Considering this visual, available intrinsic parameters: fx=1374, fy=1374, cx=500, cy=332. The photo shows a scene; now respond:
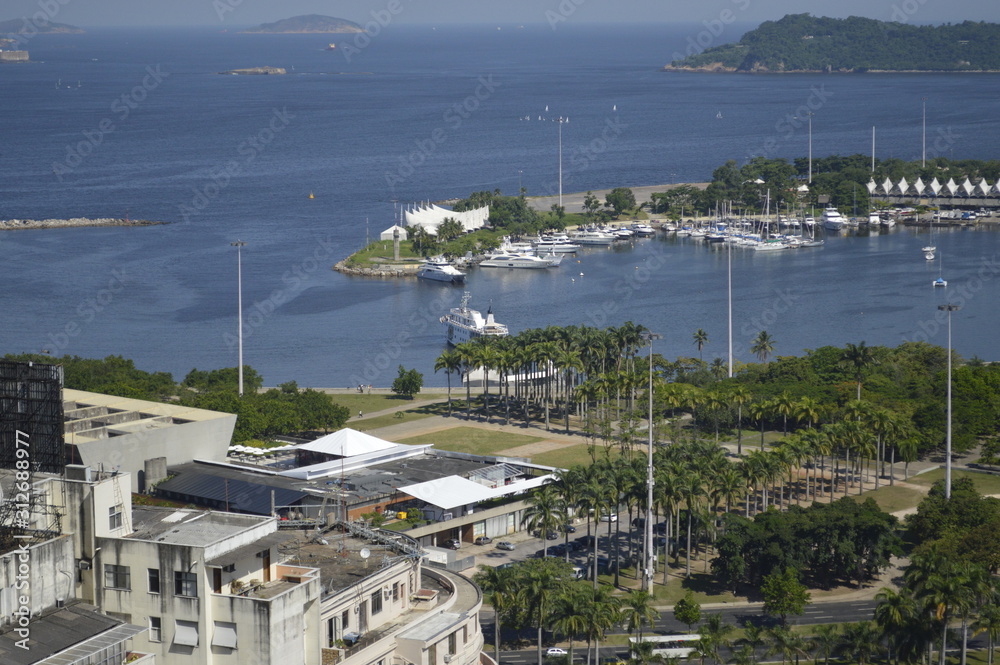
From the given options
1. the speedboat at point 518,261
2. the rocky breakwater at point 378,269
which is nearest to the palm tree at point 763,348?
the speedboat at point 518,261

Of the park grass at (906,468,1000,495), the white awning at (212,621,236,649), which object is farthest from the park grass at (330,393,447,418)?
the white awning at (212,621,236,649)

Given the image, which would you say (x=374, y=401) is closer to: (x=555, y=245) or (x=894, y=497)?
(x=894, y=497)

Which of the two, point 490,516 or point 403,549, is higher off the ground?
point 403,549

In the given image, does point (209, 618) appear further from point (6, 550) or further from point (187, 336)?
point (187, 336)

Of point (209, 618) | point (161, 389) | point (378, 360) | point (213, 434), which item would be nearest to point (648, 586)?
point (213, 434)

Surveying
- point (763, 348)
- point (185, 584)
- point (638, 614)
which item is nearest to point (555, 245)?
point (763, 348)

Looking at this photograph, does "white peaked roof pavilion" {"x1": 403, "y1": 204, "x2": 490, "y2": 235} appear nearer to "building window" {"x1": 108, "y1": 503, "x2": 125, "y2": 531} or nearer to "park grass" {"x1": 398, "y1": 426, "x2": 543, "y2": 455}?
"park grass" {"x1": 398, "y1": 426, "x2": 543, "y2": 455}
